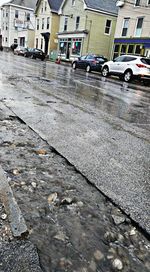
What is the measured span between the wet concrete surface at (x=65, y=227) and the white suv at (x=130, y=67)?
14.5 m

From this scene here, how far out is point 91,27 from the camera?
32031 millimetres

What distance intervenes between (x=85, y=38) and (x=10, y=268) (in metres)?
33.2

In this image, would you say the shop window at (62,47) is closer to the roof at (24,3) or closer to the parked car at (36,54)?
the parked car at (36,54)

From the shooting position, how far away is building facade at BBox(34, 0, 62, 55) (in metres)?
40.2

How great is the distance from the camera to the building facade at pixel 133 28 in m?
24.2

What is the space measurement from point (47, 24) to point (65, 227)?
4440 centimetres

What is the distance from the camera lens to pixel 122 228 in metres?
2.37

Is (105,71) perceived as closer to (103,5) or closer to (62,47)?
(103,5)

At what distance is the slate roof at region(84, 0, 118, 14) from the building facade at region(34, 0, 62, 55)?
878 cm

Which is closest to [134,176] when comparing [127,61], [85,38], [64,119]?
[64,119]

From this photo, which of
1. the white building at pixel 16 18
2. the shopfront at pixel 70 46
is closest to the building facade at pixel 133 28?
the shopfront at pixel 70 46

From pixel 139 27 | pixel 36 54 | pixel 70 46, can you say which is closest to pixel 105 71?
pixel 139 27

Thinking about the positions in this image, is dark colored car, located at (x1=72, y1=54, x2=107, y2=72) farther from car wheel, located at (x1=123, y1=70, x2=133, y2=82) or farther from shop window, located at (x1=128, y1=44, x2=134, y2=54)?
shop window, located at (x1=128, y1=44, x2=134, y2=54)

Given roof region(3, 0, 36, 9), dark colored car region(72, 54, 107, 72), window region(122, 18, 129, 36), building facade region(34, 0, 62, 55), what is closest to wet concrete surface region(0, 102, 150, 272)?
dark colored car region(72, 54, 107, 72)
